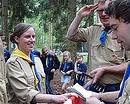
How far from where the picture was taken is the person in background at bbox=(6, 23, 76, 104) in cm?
296

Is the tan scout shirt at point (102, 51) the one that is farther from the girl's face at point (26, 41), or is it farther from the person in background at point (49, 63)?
the person in background at point (49, 63)

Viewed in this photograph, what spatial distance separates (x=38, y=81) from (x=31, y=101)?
1.09ft

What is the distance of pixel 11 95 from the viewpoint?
309cm

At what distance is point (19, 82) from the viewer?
296 cm

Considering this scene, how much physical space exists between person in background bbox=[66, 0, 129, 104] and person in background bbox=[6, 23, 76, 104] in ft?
2.12

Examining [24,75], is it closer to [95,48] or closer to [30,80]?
[30,80]

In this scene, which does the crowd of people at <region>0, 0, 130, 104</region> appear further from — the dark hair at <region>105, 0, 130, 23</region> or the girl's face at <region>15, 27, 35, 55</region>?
the dark hair at <region>105, 0, 130, 23</region>

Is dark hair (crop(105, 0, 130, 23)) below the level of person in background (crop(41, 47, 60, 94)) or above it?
above

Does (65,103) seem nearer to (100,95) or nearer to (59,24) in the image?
(100,95)

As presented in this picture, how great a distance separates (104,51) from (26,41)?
101cm

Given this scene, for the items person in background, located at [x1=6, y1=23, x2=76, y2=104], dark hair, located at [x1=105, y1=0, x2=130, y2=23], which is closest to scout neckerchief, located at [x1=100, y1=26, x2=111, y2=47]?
person in background, located at [x1=6, y1=23, x2=76, y2=104]

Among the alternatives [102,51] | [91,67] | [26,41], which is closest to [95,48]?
[102,51]

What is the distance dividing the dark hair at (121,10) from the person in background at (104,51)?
2.99 feet

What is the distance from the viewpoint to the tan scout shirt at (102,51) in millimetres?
3234
